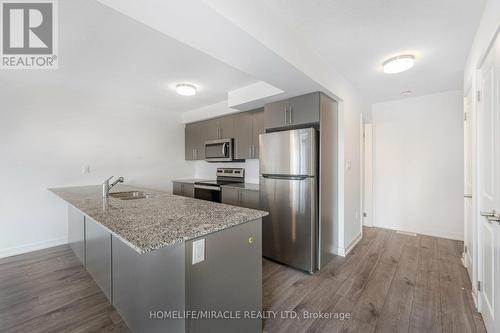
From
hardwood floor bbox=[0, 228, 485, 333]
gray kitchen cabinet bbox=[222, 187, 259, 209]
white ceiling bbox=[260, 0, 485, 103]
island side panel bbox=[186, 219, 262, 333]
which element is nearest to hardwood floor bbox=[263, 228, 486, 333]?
hardwood floor bbox=[0, 228, 485, 333]

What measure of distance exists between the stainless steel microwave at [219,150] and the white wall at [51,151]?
1.27 m

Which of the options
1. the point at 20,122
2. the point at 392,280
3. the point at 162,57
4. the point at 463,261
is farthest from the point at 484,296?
the point at 20,122

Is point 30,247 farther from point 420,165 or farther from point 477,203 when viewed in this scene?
point 420,165

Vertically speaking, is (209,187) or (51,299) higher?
(209,187)

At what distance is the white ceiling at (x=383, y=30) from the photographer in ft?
5.09

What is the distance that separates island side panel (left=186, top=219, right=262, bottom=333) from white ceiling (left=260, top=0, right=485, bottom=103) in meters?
1.62

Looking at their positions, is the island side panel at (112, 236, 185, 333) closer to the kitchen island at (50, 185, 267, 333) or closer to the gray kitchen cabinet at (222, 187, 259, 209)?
the kitchen island at (50, 185, 267, 333)

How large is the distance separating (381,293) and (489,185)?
131cm

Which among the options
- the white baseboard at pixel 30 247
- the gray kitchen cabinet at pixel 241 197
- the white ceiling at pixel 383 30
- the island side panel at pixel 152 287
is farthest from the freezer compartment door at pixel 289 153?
the white baseboard at pixel 30 247

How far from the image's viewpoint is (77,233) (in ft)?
9.05

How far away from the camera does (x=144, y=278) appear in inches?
52.8

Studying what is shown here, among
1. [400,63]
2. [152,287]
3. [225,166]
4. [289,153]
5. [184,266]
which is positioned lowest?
[152,287]

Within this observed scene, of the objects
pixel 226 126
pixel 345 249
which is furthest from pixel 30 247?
pixel 345 249

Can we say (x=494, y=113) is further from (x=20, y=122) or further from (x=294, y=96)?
(x=20, y=122)
